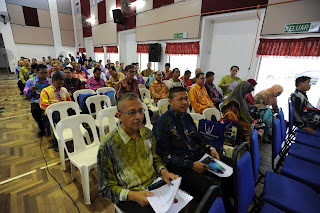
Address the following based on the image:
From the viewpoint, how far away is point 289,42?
3.73 meters

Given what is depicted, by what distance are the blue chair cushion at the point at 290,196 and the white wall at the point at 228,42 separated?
3.80m

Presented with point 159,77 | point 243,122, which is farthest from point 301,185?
point 159,77

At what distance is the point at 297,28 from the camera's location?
357 cm

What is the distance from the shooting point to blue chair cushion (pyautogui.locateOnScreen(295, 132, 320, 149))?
219cm

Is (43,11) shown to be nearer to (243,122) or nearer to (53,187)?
(53,187)

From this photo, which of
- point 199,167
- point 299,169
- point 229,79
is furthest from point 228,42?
point 199,167

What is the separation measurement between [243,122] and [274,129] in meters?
0.65

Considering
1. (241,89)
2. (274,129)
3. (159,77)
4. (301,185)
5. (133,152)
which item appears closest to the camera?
(133,152)

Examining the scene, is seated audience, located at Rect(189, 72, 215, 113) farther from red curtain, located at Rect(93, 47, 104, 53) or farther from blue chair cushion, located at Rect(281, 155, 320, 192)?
red curtain, located at Rect(93, 47, 104, 53)

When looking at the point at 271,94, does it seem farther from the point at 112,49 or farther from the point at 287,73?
the point at 112,49

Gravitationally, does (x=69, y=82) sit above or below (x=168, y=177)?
above

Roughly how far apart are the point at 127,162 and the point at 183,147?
638 mm

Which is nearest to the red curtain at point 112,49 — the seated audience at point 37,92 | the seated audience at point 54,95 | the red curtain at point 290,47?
the seated audience at point 37,92

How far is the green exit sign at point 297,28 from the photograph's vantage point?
136 inches
